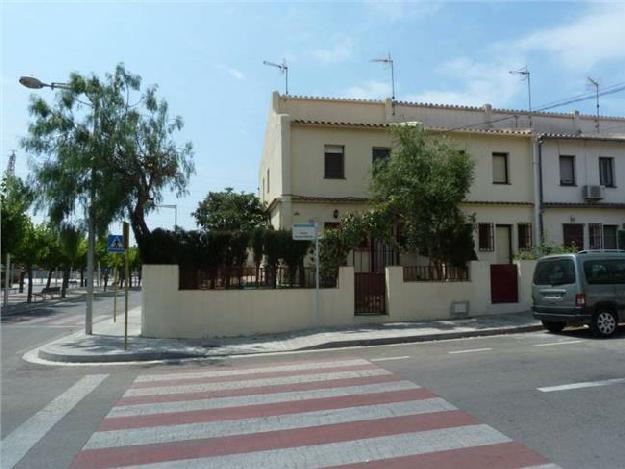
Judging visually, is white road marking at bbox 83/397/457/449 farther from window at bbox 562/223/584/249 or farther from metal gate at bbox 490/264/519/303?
window at bbox 562/223/584/249

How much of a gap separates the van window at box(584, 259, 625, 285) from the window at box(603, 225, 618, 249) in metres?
10.3

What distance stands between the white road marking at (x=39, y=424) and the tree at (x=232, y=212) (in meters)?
14.2

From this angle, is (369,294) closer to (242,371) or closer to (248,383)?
(242,371)

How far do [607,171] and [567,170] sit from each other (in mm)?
1992

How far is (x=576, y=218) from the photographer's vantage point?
73.4 feet

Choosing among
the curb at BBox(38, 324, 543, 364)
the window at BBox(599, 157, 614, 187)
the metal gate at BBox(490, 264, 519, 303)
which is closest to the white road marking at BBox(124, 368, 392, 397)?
the curb at BBox(38, 324, 543, 364)

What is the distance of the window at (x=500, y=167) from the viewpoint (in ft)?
72.9

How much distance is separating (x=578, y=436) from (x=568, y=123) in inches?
877

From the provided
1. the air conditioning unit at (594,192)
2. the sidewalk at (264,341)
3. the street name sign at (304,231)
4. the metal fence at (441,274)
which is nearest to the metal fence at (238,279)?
the street name sign at (304,231)

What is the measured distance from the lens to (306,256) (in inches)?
663

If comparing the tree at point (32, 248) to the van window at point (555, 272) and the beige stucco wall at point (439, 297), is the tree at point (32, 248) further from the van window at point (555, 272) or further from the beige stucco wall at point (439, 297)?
the van window at point (555, 272)

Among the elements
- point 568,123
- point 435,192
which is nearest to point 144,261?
point 435,192

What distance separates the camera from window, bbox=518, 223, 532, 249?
21984 millimetres

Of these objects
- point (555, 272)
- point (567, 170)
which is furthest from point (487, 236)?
point (555, 272)
